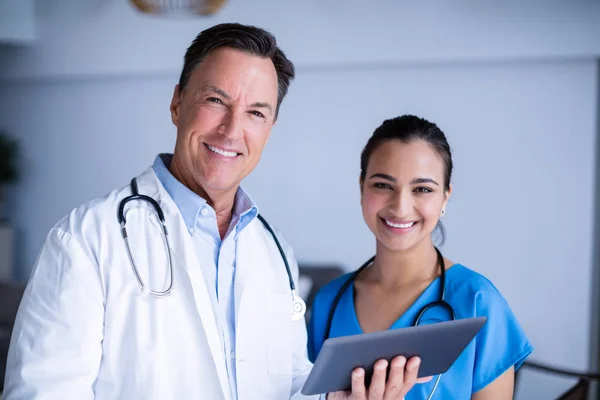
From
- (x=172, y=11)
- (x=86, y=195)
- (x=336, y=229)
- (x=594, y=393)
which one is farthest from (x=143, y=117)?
(x=594, y=393)

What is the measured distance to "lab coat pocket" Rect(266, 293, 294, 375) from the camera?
5.26 ft

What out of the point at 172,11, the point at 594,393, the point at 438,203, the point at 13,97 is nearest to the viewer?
the point at 438,203

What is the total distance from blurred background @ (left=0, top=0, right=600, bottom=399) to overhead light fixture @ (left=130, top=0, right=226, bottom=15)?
0.04 ft

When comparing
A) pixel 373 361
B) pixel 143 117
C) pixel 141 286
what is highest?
pixel 143 117

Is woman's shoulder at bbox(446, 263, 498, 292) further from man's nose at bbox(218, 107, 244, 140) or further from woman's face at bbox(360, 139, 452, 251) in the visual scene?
man's nose at bbox(218, 107, 244, 140)

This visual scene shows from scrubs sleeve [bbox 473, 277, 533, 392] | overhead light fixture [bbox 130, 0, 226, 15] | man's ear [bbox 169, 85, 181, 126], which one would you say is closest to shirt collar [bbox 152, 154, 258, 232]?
man's ear [bbox 169, 85, 181, 126]

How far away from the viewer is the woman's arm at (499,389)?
63.1 inches

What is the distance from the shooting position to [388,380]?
1390 mm

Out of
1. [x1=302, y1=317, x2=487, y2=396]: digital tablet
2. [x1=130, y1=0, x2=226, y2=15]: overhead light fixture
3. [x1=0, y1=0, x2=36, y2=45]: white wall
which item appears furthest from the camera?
[x1=0, y1=0, x2=36, y2=45]: white wall

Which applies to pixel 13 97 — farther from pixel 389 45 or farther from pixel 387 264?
pixel 387 264

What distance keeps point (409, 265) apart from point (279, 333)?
39 centimetres

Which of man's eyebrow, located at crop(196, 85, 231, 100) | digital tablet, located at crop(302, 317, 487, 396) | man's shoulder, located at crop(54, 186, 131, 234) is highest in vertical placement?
man's eyebrow, located at crop(196, 85, 231, 100)

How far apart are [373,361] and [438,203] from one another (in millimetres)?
511

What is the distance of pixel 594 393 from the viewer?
11.8ft
